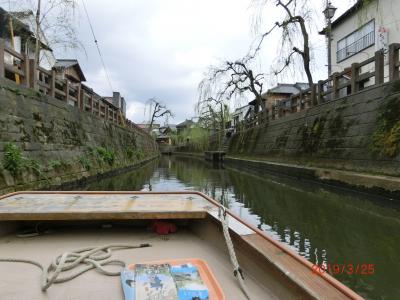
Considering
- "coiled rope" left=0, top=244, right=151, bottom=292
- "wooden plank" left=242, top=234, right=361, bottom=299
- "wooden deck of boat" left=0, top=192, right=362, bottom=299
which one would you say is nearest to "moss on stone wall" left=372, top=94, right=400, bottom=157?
"wooden deck of boat" left=0, top=192, right=362, bottom=299

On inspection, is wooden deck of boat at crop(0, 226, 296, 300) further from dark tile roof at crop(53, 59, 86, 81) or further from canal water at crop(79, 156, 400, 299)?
dark tile roof at crop(53, 59, 86, 81)

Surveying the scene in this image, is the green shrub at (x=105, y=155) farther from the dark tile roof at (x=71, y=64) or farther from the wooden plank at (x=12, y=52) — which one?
the dark tile roof at (x=71, y=64)

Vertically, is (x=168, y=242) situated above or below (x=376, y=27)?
below

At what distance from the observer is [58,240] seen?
2.71 meters

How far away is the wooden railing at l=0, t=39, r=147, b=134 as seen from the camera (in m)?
7.97

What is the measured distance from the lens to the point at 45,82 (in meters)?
11.3

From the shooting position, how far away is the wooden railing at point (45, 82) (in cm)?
797

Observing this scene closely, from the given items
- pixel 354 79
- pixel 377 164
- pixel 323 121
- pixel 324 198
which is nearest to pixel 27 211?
pixel 324 198

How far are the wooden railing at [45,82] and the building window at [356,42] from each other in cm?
1373

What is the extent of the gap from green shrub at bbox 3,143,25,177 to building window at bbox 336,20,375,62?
1681 cm

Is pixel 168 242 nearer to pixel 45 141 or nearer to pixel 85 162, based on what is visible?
pixel 45 141

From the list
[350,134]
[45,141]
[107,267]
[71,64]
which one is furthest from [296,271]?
[71,64]

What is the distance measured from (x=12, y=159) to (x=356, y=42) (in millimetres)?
18467

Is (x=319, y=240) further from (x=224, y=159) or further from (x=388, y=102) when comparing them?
(x=224, y=159)
